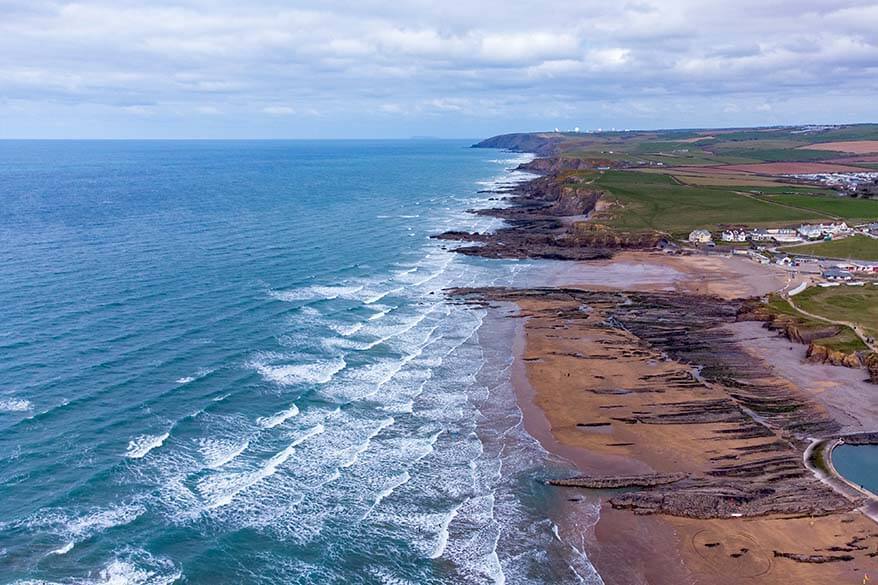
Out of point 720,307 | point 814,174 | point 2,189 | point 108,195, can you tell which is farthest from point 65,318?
point 814,174

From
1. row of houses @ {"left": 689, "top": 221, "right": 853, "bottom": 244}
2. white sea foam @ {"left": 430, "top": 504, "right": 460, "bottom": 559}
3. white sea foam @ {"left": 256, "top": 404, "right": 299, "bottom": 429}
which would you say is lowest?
white sea foam @ {"left": 430, "top": 504, "right": 460, "bottom": 559}

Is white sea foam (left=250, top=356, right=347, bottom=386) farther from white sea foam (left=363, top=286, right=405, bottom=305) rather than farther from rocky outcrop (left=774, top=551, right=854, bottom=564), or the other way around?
rocky outcrop (left=774, top=551, right=854, bottom=564)

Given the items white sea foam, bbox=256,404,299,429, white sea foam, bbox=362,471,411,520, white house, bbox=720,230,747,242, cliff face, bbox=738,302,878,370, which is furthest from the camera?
white house, bbox=720,230,747,242

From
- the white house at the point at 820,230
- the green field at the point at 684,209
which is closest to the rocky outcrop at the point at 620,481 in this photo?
the green field at the point at 684,209

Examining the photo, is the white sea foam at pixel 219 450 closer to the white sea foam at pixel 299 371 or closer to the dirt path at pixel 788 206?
the white sea foam at pixel 299 371

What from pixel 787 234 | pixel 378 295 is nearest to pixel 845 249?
pixel 787 234

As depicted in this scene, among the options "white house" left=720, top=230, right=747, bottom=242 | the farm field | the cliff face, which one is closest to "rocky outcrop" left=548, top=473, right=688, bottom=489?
the cliff face
